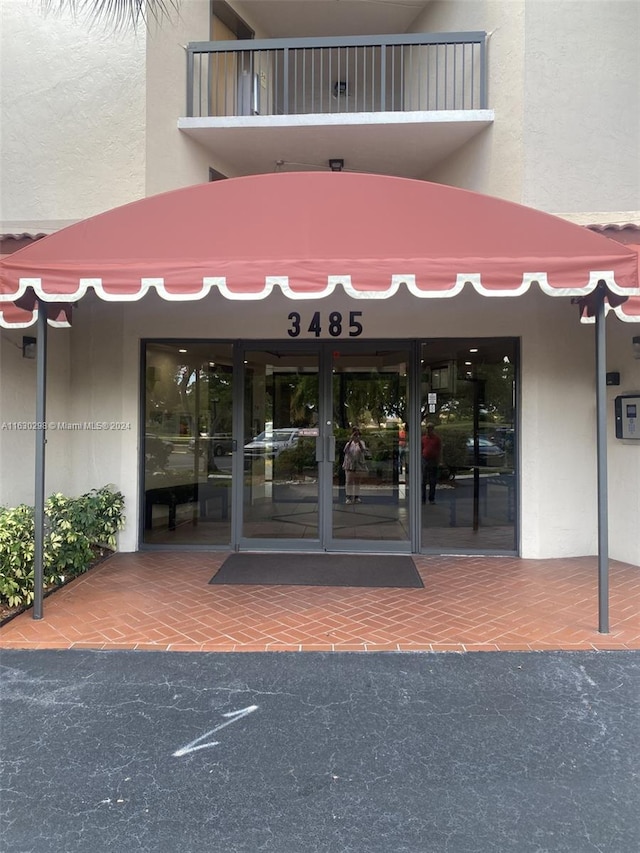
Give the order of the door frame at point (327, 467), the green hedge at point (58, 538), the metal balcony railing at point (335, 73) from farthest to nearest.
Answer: the metal balcony railing at point (335, 73), the door frame at point (327, 467), the green hedge at point (58, 538)

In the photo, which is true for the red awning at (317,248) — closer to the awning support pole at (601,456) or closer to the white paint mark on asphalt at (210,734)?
the awning support pole at (601,456)

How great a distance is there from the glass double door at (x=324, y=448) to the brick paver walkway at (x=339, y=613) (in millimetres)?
1047

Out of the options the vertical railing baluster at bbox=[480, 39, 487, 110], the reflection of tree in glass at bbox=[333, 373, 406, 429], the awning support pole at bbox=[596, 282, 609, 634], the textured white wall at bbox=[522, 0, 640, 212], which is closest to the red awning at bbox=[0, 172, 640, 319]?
the awning support pole at bbox=[596, 282, 609, 634]

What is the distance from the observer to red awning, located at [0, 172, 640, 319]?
4.36 m

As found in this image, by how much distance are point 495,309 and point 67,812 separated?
633 centimetres

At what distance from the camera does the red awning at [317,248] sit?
4.36m

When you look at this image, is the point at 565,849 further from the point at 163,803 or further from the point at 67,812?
the point at 67,812

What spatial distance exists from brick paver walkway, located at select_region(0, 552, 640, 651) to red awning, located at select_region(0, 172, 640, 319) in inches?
107

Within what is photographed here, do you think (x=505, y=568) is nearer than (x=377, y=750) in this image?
No

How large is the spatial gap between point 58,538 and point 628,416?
6476 millimetres

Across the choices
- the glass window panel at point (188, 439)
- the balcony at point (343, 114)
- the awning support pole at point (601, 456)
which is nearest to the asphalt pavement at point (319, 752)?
the awning support pole at point (601, 456)

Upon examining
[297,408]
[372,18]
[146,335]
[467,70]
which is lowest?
[297,408]

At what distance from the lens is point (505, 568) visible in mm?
6422

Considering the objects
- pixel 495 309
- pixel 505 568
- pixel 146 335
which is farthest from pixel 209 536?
pixel 495 309
